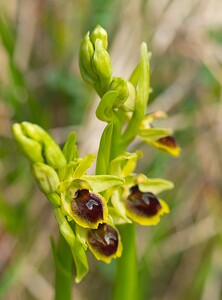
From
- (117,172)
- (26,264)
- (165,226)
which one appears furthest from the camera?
(165,226)

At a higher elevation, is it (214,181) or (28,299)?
(214,181)

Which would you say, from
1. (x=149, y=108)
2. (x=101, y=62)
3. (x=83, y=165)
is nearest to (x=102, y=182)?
(x=83, y=165)

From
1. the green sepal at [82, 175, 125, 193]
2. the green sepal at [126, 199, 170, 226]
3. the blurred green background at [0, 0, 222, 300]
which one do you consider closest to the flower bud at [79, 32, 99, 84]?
the green sepal at [82, 175, 125, 193]

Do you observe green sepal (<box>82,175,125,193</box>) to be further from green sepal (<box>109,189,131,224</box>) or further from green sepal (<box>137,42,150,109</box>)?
green sepal (<box>137,42,150,109</box>)

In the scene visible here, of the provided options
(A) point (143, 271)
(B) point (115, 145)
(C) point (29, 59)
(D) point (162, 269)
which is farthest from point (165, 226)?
(B) point (115, 145)

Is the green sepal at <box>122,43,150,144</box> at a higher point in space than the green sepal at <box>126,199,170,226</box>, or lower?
higher

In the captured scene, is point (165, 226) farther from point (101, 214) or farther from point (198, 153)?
point (101, 214)
